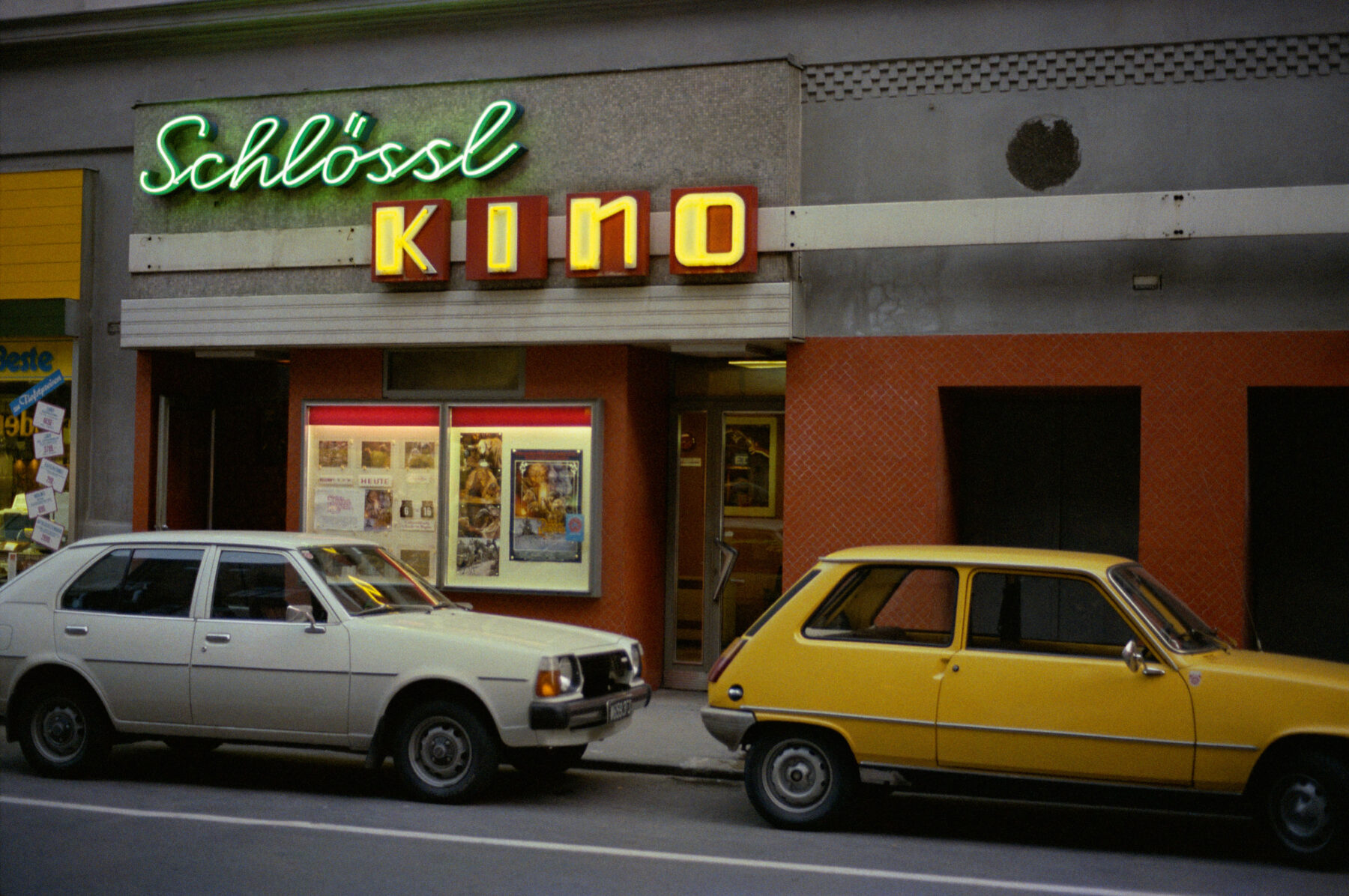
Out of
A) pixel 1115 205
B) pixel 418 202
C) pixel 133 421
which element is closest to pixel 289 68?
pixel 418 202

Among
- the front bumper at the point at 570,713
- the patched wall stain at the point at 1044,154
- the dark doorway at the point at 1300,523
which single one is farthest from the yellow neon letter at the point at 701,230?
the dark doorway at the point at 1300,523

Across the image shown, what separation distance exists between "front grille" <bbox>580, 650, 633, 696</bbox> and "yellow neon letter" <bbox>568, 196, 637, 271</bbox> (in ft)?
15.0

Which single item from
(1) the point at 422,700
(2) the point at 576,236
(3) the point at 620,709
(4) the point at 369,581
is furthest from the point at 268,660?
(2) the point at 576,236

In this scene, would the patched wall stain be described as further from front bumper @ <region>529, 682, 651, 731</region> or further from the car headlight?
the car headlight

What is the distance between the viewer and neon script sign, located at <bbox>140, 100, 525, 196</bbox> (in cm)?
1330

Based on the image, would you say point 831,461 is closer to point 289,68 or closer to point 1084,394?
point 1084,394

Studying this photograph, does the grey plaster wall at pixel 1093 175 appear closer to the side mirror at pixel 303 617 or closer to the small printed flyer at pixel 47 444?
the side mirror at pixel 303 617

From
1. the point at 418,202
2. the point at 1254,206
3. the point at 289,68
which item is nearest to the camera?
the point at 1254,206

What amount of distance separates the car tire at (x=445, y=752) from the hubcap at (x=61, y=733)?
2306mm

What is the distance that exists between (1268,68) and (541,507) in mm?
7675

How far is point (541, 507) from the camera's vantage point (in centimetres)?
1340

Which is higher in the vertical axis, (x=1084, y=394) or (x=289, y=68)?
(x=289, y=68)

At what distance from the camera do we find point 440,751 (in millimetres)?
8484

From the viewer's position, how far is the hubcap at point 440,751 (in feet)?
27.7
